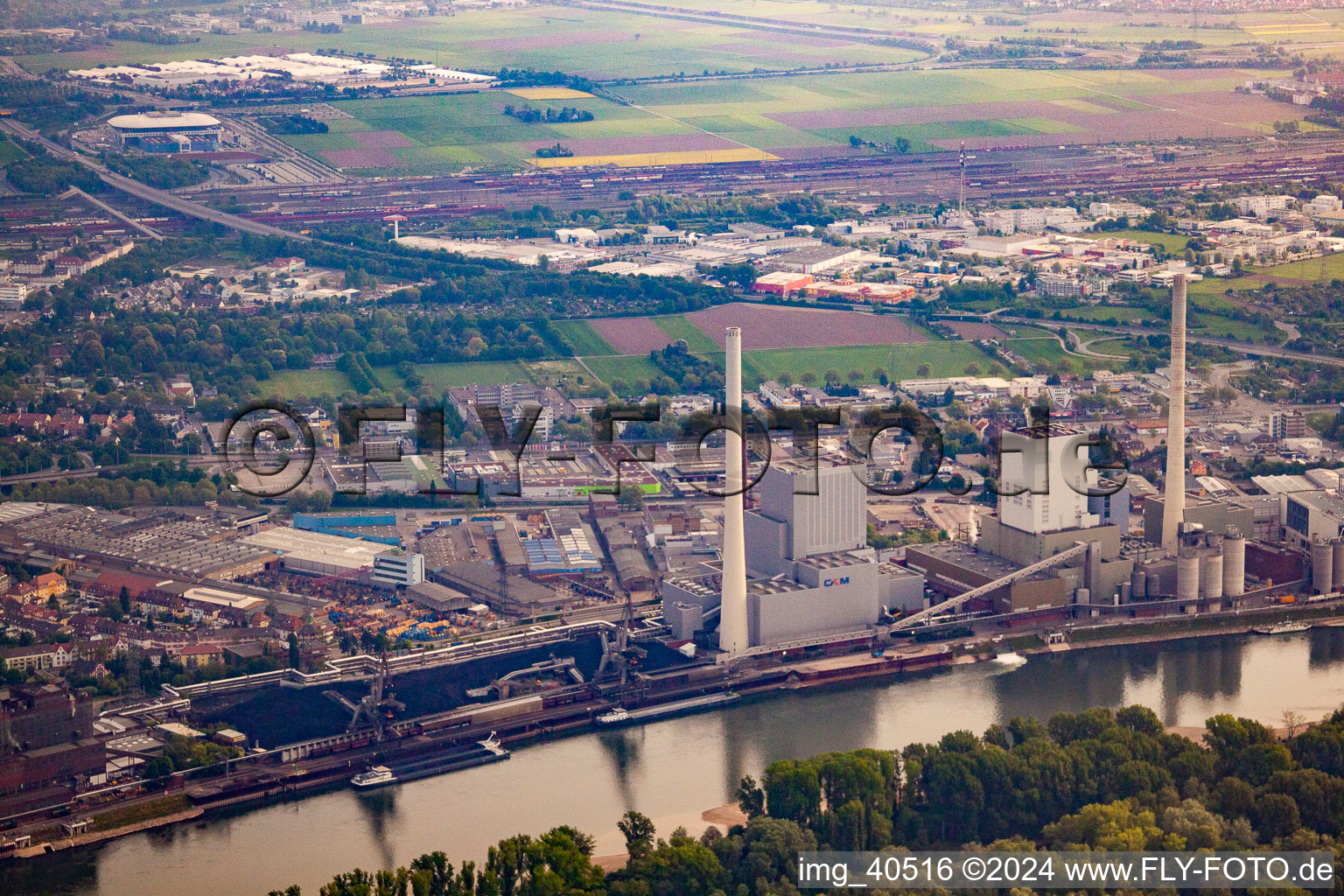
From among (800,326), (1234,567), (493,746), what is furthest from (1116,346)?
(493,746)

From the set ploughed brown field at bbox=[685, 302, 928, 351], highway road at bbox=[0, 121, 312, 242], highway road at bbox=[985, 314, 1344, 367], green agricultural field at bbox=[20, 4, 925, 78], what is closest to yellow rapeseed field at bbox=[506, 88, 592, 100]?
green agricultural field at bbox=[20, 4, 925, 78]

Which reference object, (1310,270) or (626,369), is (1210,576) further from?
(1310,270)

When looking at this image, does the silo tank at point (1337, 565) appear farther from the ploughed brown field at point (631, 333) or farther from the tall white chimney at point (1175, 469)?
the ploughed brown field at point (631, 333)

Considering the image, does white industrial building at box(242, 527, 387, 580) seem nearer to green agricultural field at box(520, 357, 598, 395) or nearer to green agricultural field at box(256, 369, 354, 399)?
green agricultural field at box(256, 369, 354, 399)

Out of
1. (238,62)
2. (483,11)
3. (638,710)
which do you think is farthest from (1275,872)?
(483,11)

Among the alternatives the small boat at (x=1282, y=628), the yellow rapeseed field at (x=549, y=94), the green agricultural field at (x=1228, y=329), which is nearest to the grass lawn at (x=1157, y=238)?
the green agricultural field at (x=1228, y=329)
